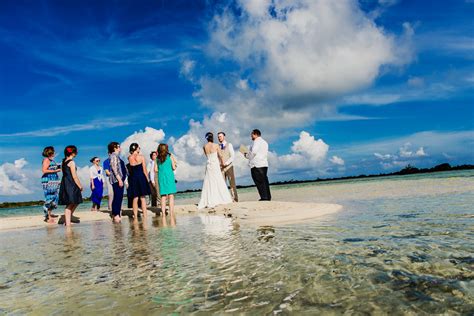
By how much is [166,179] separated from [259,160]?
3768 millimetres

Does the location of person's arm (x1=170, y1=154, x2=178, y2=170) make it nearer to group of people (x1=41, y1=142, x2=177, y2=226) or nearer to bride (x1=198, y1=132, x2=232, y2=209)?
group of people (x1=41, y1=142, x2=177, y2=226)

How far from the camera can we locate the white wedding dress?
1428cm

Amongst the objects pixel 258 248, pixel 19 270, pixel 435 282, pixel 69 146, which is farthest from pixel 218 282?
pixel 69 146

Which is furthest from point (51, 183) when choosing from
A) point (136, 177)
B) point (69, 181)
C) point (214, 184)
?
point (214, 184)

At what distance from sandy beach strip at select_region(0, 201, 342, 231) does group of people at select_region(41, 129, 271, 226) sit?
0.81 meters

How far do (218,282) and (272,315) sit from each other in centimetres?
107

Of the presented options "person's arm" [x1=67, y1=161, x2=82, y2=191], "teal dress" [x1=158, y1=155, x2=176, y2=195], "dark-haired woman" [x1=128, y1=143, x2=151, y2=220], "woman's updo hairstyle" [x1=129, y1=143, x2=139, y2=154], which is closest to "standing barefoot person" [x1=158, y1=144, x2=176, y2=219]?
"teal dress" [x1=158, y1=155, x2=176, y2=195]

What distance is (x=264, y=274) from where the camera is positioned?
379cm

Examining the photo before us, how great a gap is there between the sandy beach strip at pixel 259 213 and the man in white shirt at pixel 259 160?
1817 mm

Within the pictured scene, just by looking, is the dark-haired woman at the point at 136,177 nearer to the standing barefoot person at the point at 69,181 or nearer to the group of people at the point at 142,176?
the group of people at the point at 142,176

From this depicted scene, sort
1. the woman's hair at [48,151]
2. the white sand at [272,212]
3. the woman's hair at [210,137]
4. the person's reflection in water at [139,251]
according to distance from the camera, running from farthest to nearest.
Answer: the woman's hair at [210,137] → the woman's hair at [48,151] → the white sand at [272,212] → the person's reflection in water at [139,251]

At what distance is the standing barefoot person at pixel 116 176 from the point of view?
12750 mm

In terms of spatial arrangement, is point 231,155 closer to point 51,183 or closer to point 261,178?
point 261,178

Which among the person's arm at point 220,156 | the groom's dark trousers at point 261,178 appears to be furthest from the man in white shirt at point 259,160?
the person's arm at point 220,156
